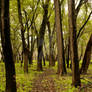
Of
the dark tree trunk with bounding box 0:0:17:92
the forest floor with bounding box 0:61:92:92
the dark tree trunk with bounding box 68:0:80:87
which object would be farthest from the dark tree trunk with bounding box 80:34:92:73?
the dark tree trunk with bounding box 0:0:17:92

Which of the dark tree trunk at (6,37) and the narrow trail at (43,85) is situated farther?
the narrow trail at (43,85)

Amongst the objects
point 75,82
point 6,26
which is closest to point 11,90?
point 6,26

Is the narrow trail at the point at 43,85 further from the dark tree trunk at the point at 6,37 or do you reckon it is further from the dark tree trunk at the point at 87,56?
the dark tree trunk at the point at 87,56

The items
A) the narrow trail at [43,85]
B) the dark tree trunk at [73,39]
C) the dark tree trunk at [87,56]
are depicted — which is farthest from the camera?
the dark tree trunk at [87,56]

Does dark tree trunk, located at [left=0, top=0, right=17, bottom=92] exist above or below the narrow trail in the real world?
above

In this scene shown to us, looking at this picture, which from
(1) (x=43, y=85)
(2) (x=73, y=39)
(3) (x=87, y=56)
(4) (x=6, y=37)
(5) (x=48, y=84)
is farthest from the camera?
(3) (x=87, y=56)

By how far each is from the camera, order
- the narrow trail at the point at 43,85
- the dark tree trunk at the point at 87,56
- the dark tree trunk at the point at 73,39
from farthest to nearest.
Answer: the dark tree trunk at the point at 87,56
the narrow trail at the point at 43,85
the dark tree trunk at the point at 73,39

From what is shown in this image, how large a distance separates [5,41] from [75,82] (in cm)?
401

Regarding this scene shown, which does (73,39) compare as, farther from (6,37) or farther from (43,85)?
(6,37)

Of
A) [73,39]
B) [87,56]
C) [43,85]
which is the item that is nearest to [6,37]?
[73,39]

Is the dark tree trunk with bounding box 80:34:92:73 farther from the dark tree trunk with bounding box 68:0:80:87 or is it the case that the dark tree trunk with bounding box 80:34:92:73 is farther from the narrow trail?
the dark tree trunk with bounding box 68:0:80:87

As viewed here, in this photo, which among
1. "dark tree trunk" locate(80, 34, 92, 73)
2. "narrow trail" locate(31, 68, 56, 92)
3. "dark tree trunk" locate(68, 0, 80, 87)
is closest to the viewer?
"dark tree trunk" locate(68, 0, 80, 87)

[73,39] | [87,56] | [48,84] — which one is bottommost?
[48,84]

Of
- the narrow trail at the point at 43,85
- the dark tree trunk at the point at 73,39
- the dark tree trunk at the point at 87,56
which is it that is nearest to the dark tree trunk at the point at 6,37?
the narrow trail at the point at 43,85
